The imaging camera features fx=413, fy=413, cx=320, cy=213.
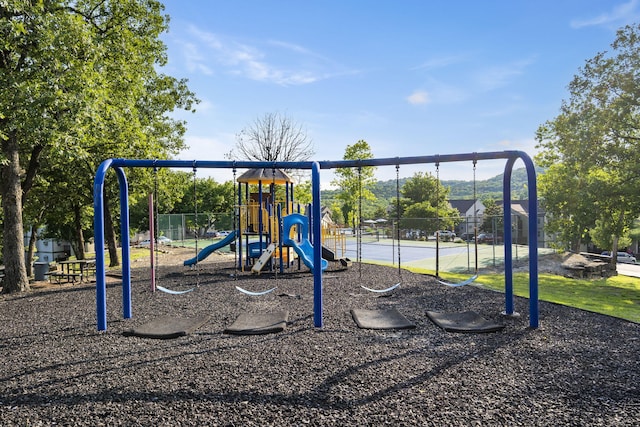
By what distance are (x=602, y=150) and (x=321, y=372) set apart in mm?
15292

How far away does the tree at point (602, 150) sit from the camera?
1441 centimetres

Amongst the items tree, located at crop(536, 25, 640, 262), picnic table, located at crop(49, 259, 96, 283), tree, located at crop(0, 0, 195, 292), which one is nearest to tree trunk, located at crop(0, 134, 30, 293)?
tree, located at crop(0, 0, 195, 292)

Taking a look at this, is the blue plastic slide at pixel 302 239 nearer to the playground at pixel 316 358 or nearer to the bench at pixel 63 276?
the playground at pixel 316 358

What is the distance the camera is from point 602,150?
1492 centimetres

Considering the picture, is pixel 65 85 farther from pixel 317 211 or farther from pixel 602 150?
pixel 602 150

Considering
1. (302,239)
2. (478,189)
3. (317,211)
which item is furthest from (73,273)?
(478,189)

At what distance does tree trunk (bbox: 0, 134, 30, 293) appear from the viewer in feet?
32.6

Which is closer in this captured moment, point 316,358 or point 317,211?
point 316,358

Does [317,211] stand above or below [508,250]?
above

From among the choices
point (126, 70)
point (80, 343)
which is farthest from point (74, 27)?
point (80, 343)

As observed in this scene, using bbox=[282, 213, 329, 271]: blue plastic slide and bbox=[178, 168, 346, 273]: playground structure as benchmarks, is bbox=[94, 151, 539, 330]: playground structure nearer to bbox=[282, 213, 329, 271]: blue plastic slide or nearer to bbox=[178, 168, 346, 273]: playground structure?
bbox=[282, 213, 329, 271]: blue plastic slide

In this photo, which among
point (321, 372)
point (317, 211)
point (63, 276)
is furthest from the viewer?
point (63, 276)

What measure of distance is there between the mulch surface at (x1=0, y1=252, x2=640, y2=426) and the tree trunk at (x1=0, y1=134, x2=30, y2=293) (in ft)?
11.1

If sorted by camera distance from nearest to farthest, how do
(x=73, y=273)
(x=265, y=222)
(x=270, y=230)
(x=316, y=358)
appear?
(x=316, y=358), (x=270, y=230), (x=73, y=273), (x=265, y=222)
